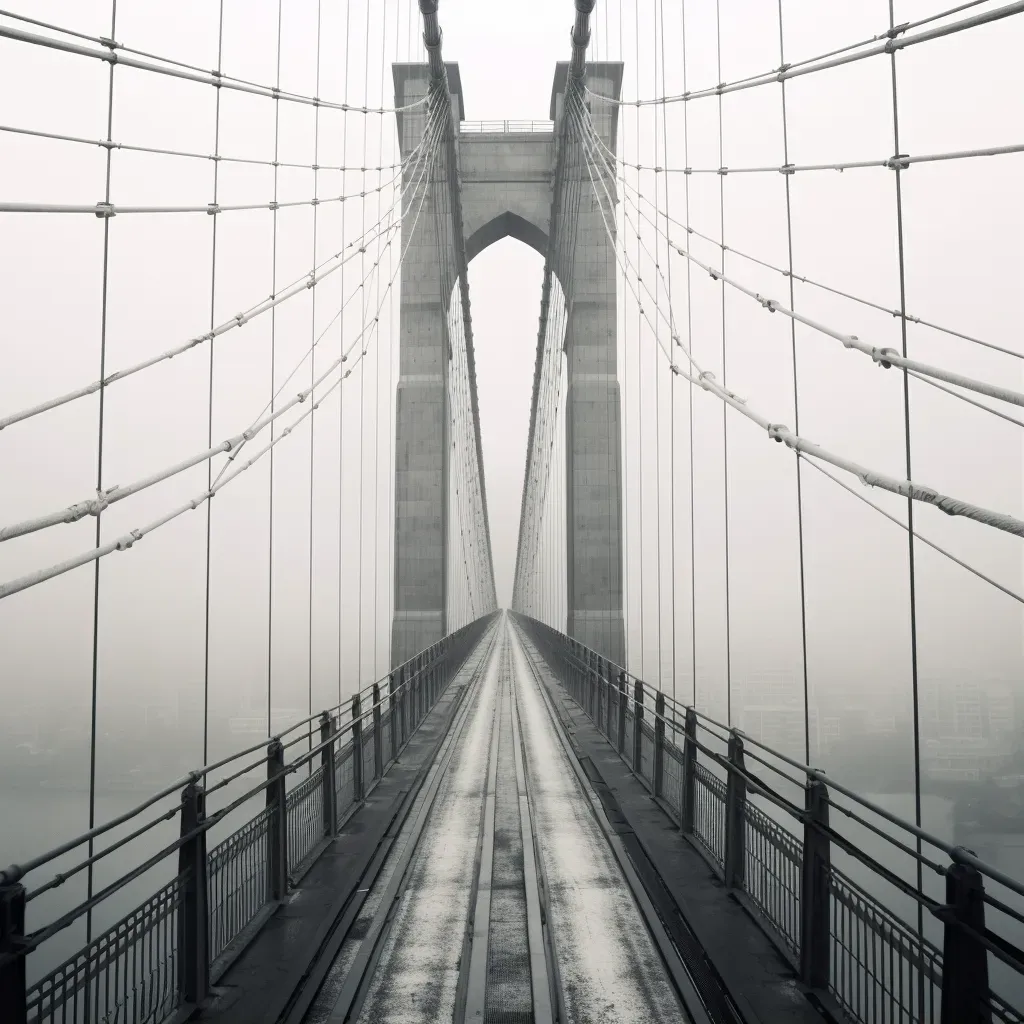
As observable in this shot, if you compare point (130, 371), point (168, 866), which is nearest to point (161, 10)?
point (130, 371)

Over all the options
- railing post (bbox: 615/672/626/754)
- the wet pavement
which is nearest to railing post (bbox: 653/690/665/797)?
the wet pavement

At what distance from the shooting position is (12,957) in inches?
132

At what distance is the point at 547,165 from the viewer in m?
34.7

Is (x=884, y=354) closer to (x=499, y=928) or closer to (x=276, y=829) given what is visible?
(x=499, y=928)

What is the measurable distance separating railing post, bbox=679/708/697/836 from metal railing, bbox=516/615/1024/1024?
0.01 m

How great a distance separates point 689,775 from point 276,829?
3662 millimetres

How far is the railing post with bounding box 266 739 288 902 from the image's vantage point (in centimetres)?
666

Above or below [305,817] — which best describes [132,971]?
above

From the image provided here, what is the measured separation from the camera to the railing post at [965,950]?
354 centimetres

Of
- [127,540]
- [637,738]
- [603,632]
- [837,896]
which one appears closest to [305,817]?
[127,540]

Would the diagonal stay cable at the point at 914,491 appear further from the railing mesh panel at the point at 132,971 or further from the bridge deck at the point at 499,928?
the railing mesh panel at the point at 132,971

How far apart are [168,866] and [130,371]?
24.6 m

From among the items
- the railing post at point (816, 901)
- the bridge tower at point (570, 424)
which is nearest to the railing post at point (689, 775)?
the railing post at point (816, 901)

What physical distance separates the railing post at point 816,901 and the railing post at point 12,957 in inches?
149
